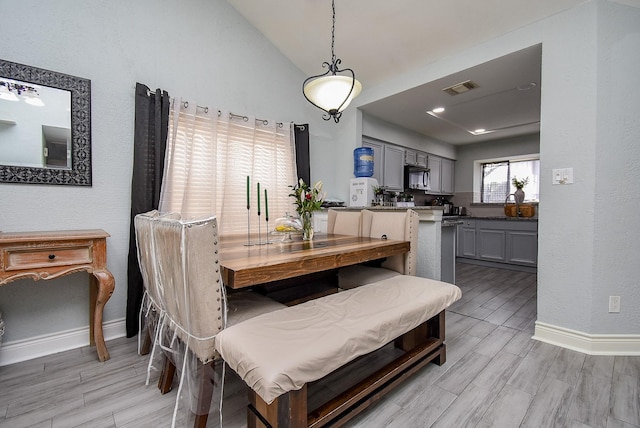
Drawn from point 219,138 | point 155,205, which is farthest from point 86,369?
point 219,138

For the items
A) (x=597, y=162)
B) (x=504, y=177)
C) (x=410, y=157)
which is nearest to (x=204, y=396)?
(x=597, y=162)

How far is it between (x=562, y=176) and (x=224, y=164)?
9.48ft

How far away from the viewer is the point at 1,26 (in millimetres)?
1811

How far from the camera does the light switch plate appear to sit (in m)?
2.06

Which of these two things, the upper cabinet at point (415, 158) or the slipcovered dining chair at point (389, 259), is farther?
the upper cabinet at point (415, 158)

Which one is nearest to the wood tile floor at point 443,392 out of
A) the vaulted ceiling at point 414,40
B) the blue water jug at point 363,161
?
the blue water jug at point 363,161

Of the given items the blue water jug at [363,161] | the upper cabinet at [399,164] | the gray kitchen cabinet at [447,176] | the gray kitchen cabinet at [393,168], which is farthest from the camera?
the gray kitchen cabinet at [447,176]

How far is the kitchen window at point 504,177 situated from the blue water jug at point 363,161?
3495 mm

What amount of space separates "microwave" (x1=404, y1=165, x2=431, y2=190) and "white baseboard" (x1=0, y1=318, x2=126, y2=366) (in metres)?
4.30

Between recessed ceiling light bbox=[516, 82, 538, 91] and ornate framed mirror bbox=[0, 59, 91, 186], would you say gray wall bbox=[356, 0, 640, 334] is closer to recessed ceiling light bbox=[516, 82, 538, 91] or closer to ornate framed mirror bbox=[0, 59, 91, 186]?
recessed ceiling light bbox=[516, 82, 538, 91]

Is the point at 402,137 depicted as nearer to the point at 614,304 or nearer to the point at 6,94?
the point at 614,304

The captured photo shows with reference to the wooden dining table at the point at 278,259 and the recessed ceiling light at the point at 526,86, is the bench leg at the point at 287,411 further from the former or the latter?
the recessed ceiling light at the point at 526,86

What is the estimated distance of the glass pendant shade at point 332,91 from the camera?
1921mm

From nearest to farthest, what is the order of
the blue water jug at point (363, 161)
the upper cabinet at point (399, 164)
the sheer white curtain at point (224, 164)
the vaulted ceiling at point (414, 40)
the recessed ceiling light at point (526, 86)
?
the vaulted ceiling at point (414, 40) < the sheer white curtain at point (224, 164) < the recessed ceiling light at point (526, 86) < the blue water jug at point (363, 161) < the upper cabinet at point (399, 164)
